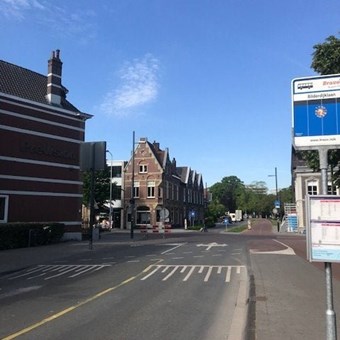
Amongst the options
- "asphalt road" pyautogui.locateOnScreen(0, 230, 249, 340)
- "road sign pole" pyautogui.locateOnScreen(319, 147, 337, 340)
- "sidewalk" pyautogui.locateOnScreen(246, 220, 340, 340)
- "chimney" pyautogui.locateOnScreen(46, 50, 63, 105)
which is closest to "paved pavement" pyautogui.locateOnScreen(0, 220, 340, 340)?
"sidewalk" pyautogui.locateOnScreen(246, 220, 340, 340)

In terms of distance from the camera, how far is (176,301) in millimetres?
9797

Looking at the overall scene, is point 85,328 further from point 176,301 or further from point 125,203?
point 125,203

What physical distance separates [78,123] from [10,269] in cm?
2040

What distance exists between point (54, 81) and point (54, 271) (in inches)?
867

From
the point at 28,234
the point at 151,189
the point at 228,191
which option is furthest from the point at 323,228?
the point at 228,191

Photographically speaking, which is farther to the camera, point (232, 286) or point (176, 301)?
point (232, 286)

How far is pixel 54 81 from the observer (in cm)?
3419

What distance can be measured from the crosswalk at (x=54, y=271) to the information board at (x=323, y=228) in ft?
34.0

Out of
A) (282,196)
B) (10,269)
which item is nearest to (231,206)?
(282,196)

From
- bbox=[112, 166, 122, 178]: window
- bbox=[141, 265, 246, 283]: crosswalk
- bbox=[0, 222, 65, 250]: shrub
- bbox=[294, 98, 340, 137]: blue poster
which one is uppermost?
bbox=[112, 166, 122, 178]: window

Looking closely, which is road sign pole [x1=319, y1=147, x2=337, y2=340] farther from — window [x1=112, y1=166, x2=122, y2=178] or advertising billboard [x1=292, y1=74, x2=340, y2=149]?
window [x1=112, y1=166, x2=122, y2=178]

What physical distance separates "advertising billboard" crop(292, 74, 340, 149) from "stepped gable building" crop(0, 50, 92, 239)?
26790 millimetres

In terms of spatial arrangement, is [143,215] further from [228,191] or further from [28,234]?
[228,191]

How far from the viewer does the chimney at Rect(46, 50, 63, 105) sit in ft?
111
